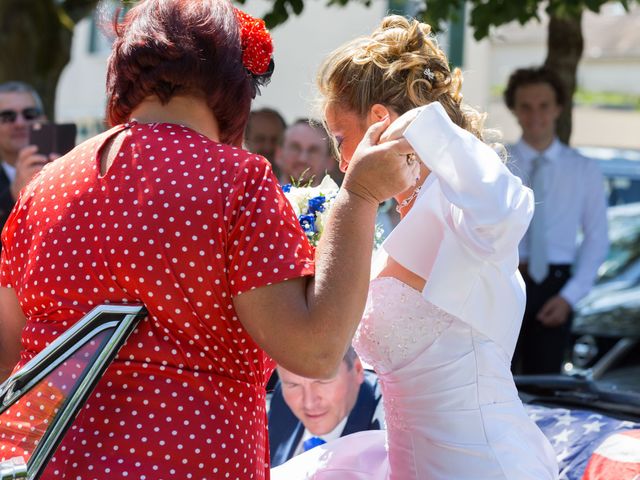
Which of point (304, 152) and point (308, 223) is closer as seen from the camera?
point (308, 223)

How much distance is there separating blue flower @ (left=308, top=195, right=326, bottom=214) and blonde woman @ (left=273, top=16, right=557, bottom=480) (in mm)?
114

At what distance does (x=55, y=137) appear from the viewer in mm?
4887

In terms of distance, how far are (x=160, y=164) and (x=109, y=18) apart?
1.42 feet

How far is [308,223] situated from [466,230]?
1.66 feet

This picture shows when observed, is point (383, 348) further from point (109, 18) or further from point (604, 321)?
point (604, 321)

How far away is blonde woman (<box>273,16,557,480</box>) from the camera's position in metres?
2.13

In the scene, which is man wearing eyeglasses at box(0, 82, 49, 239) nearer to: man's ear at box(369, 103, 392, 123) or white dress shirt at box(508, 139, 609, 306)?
white dress shirt at box(508, 139, 609, 306)

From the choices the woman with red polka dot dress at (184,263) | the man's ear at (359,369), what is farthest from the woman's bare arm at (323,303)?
the man's ear at (359,369)

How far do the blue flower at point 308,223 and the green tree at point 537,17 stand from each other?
343 cm

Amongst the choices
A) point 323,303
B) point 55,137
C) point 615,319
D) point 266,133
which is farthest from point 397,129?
point 615,319

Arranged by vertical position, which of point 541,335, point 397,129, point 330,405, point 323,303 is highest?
point 397,129

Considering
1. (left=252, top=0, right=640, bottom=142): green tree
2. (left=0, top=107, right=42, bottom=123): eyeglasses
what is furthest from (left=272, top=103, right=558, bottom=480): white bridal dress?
(left=0, top=107, right=42, bottom=123): eyeglasses

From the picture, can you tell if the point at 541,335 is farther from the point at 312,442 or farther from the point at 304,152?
the point at 312,442

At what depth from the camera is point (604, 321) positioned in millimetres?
8125
